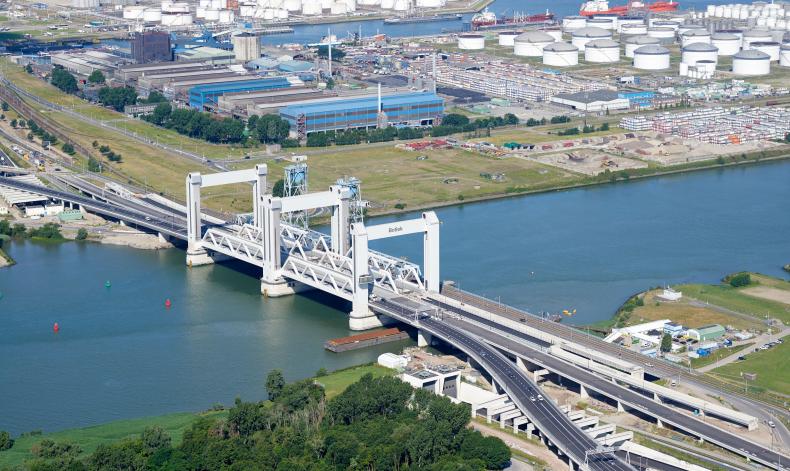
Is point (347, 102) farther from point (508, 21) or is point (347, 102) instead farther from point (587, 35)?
point (508, 21)

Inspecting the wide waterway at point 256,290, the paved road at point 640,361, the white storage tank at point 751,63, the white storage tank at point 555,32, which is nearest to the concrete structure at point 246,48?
the white storage tank at point 555,32

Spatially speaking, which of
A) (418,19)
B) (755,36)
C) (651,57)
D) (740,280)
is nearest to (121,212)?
(740,280)

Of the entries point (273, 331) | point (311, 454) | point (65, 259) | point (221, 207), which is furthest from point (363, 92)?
point (311, 454)

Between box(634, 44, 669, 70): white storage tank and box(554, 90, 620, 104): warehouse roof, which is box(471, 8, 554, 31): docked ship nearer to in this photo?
box(634, 44, 669, 70): white storage tank

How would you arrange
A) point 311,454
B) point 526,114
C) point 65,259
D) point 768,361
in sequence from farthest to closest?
point 526,114 < point 65,259 < point 768,361 < point 311,454

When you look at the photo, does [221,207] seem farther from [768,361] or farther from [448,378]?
[768,361]

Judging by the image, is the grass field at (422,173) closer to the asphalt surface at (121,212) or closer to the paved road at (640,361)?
the asphalt surface at (121,212)
